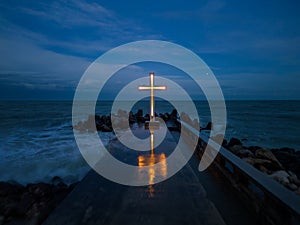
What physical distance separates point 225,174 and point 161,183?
1266 millimetres

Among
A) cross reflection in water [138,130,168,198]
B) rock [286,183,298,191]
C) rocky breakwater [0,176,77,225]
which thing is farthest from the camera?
rock [286,183,298,191]

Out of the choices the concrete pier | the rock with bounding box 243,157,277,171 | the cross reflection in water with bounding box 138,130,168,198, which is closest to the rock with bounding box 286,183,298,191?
the rock with bounding box 243,157,277,171

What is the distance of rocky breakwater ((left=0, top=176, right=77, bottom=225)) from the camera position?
331cm

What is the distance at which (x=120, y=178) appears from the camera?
3.59m

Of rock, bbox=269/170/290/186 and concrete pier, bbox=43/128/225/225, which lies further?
rock, bbox=269/170/290/186

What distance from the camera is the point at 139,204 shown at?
8.83 ft

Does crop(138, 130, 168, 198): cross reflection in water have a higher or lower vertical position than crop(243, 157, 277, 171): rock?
higher

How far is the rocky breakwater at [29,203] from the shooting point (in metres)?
3.31

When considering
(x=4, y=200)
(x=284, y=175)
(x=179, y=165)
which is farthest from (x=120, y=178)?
(x=284, y=175)

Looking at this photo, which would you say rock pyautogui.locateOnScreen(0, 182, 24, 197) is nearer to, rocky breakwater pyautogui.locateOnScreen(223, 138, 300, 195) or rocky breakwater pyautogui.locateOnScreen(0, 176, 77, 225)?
rocky breakwater pyautogui.locateOnScreen(0, 176, 77, 225)

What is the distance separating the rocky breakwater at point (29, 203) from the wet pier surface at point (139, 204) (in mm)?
956

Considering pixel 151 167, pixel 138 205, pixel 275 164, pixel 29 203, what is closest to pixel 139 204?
pixel 138 205

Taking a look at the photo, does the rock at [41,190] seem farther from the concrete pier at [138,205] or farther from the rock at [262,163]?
the rock at [262,163]

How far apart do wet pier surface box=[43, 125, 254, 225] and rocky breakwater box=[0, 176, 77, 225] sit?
0.96 m
